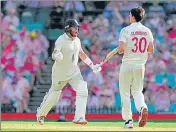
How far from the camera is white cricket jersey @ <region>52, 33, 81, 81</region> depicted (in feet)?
54.9

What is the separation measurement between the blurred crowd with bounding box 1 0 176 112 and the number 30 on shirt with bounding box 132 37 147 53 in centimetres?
826

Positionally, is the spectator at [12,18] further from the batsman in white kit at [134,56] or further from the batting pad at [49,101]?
the batsman in white kit at [134,56]

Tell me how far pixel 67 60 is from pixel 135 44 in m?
1.91

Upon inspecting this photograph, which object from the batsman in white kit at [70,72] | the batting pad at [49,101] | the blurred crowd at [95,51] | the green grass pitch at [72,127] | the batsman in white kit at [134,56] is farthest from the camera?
the blurred crowd at [95,51]

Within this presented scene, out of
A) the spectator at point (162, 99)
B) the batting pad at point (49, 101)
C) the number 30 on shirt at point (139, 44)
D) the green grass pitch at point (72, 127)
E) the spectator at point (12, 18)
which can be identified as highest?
the spectator at point (12, 18)

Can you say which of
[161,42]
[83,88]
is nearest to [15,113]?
[161,42]

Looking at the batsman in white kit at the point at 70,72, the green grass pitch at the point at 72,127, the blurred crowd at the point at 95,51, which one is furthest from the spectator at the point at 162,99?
the batsman in white kit at the point at 70,72

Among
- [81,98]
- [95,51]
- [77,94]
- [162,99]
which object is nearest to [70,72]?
[77,94]

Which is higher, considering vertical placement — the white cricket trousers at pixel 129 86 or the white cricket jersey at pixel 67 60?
the white cricket jersey at pixel 67 60

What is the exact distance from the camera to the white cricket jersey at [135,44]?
609 inches

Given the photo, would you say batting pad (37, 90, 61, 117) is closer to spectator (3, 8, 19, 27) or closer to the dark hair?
the dark hair

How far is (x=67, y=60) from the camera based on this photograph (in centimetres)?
1691

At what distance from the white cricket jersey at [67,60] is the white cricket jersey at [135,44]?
1.54 metres

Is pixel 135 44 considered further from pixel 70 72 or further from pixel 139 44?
pixel 70 72
